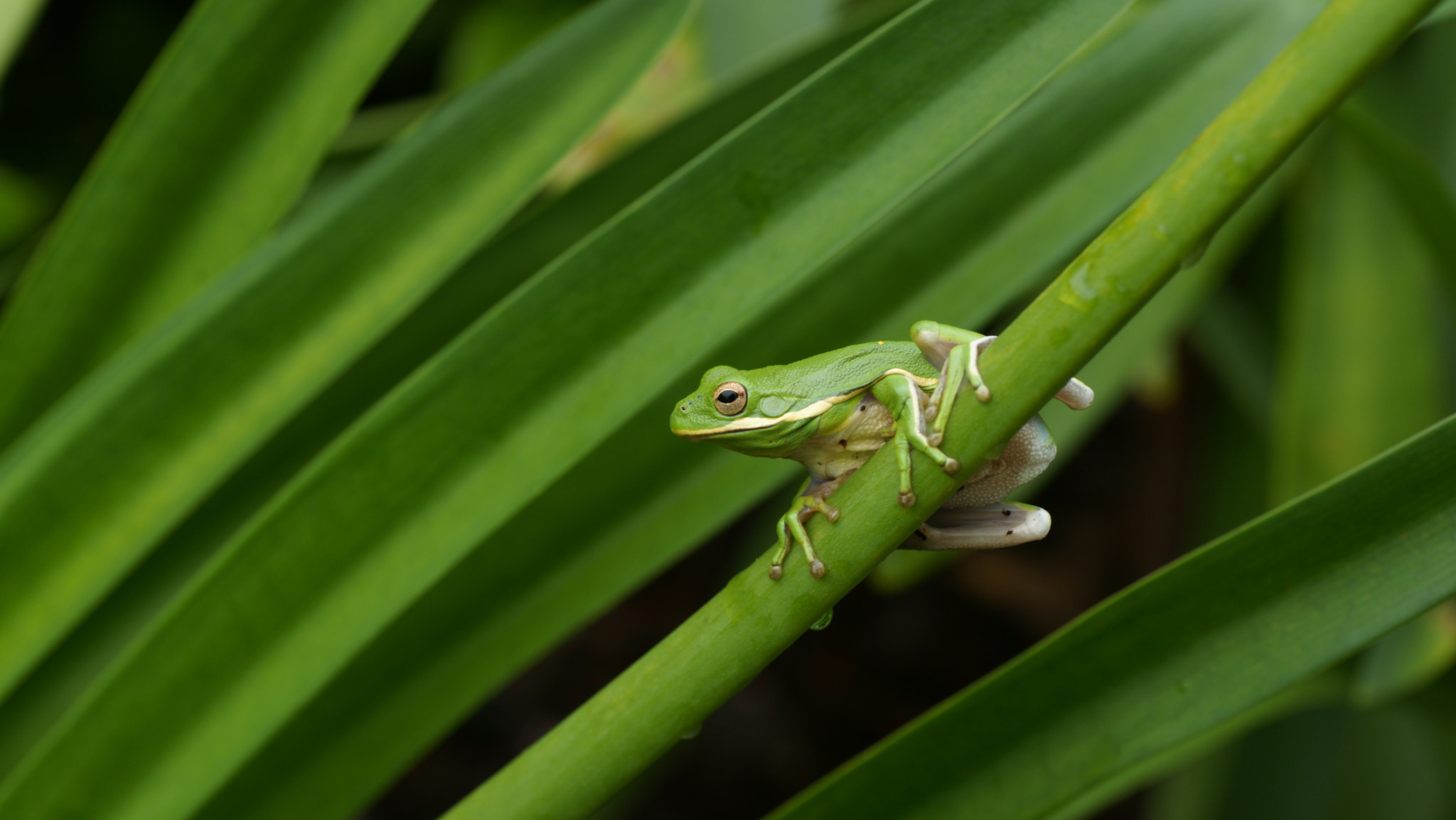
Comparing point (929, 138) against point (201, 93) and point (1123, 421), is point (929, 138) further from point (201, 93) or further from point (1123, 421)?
point (1123, 421)

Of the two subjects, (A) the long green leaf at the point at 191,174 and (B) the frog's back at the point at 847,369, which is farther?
(A) the long green leaf at the point at 191,174

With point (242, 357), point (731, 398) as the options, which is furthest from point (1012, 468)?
point (242, 357)

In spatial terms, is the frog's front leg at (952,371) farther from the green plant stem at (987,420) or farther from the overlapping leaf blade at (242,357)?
the overlapping leaf blade at (242,357)

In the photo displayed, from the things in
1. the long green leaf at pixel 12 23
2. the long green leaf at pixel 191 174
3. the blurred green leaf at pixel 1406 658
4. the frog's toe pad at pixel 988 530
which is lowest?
the blurred green leaf at pixel 1406 658

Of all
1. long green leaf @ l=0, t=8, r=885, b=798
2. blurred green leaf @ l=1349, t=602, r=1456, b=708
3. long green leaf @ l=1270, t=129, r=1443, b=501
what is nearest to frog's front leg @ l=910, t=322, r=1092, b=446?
long green leaf @ l=0, t=8, r=885, b=798

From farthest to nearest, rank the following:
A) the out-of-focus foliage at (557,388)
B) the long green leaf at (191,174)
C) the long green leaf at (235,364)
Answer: the long green leaf at (191,174)
the long green leaf at (235,364)
the out-of-focus foliage at (557,388)

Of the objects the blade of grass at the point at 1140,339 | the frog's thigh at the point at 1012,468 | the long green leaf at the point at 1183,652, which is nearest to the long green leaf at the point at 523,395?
the frog's thigh at the point at 1012,468

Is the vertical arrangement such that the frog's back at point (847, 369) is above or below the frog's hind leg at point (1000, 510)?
above

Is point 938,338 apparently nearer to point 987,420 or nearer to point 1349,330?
point 987,420
